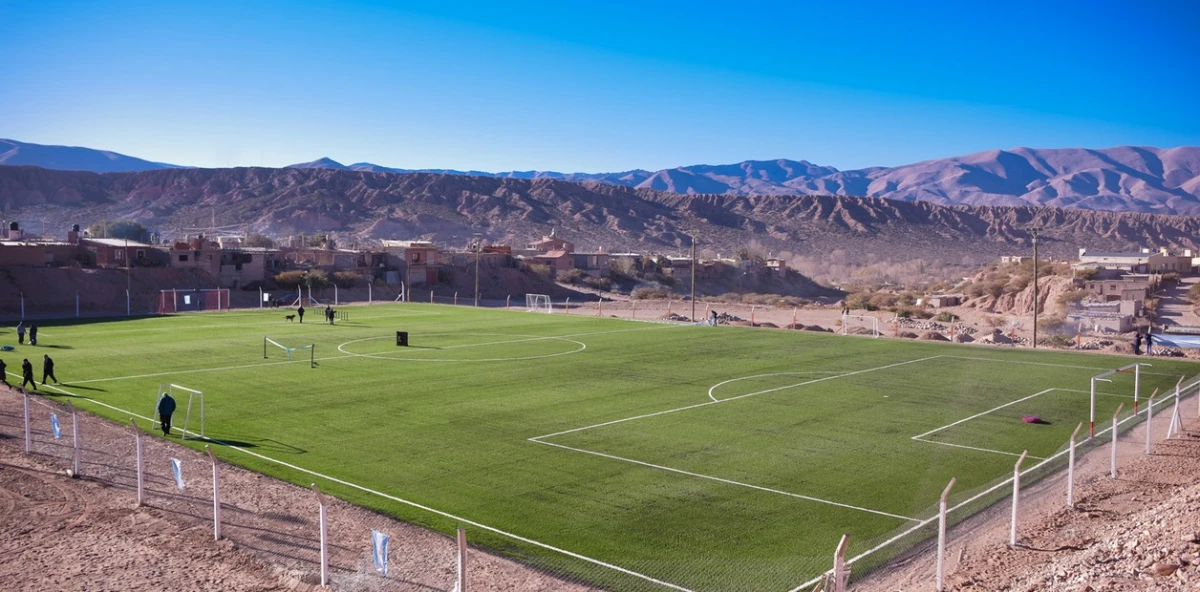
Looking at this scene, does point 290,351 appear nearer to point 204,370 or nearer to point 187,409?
point 204,370

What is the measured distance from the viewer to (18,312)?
2360 inches

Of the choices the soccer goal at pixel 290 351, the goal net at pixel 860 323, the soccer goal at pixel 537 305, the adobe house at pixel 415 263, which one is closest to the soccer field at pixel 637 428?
the soccer goal at pixel 290 351

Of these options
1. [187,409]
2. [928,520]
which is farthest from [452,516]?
[187,409]

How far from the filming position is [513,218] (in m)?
179

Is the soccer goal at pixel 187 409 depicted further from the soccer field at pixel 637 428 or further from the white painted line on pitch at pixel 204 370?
the white painted line on pitch at pixel 204 370

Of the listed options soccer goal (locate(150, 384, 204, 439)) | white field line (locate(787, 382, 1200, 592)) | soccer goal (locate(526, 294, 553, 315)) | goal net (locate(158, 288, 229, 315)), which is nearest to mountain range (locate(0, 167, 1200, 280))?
soccer goal (locate(526, 294, 553, 315))

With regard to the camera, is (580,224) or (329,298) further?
(580,224)

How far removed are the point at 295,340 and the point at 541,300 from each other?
145 ft

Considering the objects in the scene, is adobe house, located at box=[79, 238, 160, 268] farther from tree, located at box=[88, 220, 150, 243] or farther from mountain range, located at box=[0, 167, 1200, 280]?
mountain range, located at box=[0, 167, 1200, 280]

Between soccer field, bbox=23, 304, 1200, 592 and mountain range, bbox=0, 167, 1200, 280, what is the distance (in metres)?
110

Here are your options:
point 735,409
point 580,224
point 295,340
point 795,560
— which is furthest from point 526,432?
point 580,224

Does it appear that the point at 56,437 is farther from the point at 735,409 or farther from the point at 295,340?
the point at 295,340

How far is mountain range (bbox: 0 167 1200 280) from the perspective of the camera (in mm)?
161250

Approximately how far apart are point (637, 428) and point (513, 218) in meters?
158
